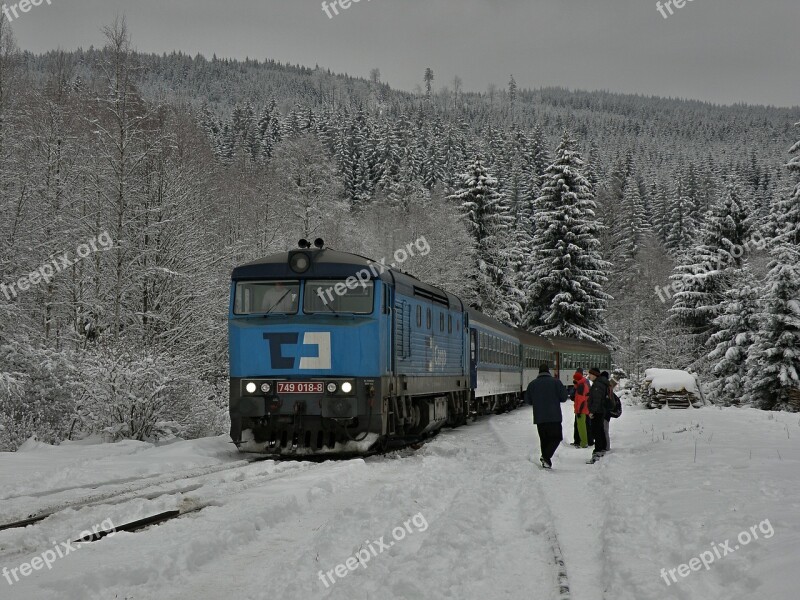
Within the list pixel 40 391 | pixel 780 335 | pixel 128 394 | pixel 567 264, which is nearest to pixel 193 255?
pixel 40 391

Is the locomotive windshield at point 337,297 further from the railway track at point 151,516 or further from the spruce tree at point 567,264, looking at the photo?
the spruce tree at point 567,264

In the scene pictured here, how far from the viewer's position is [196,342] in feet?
69.6

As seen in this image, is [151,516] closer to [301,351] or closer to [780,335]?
[301,351]

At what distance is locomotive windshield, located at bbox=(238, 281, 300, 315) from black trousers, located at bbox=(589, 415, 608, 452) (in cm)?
569

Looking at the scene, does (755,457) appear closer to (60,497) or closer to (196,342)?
Result: (60,497)

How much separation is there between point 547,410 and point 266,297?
5.05 m

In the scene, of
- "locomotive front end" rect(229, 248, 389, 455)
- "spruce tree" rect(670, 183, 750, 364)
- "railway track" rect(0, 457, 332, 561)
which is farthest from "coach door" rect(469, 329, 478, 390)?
"spruce tree" rect(670, 183, 750, 364)

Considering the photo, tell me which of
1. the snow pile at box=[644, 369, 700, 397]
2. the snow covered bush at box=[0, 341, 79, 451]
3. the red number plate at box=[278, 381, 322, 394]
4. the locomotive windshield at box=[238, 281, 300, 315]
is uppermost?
the locomotive windshield at box=[238, 281, 300, 315]

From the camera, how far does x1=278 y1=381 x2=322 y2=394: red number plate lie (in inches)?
466

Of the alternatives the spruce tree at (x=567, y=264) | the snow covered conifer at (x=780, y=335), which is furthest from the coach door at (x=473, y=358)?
the spruce tree at (x=567, y=264)

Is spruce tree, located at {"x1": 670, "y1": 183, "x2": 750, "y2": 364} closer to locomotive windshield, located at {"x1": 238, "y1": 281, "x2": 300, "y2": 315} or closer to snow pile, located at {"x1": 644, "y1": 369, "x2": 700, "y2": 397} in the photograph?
snow pile, located at {"x1": 644, "y1": 369, "x2": 700, "y2": 397}

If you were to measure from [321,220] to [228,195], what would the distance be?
785 centimetres

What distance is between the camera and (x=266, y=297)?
494 inches

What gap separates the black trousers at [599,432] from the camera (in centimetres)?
1305
